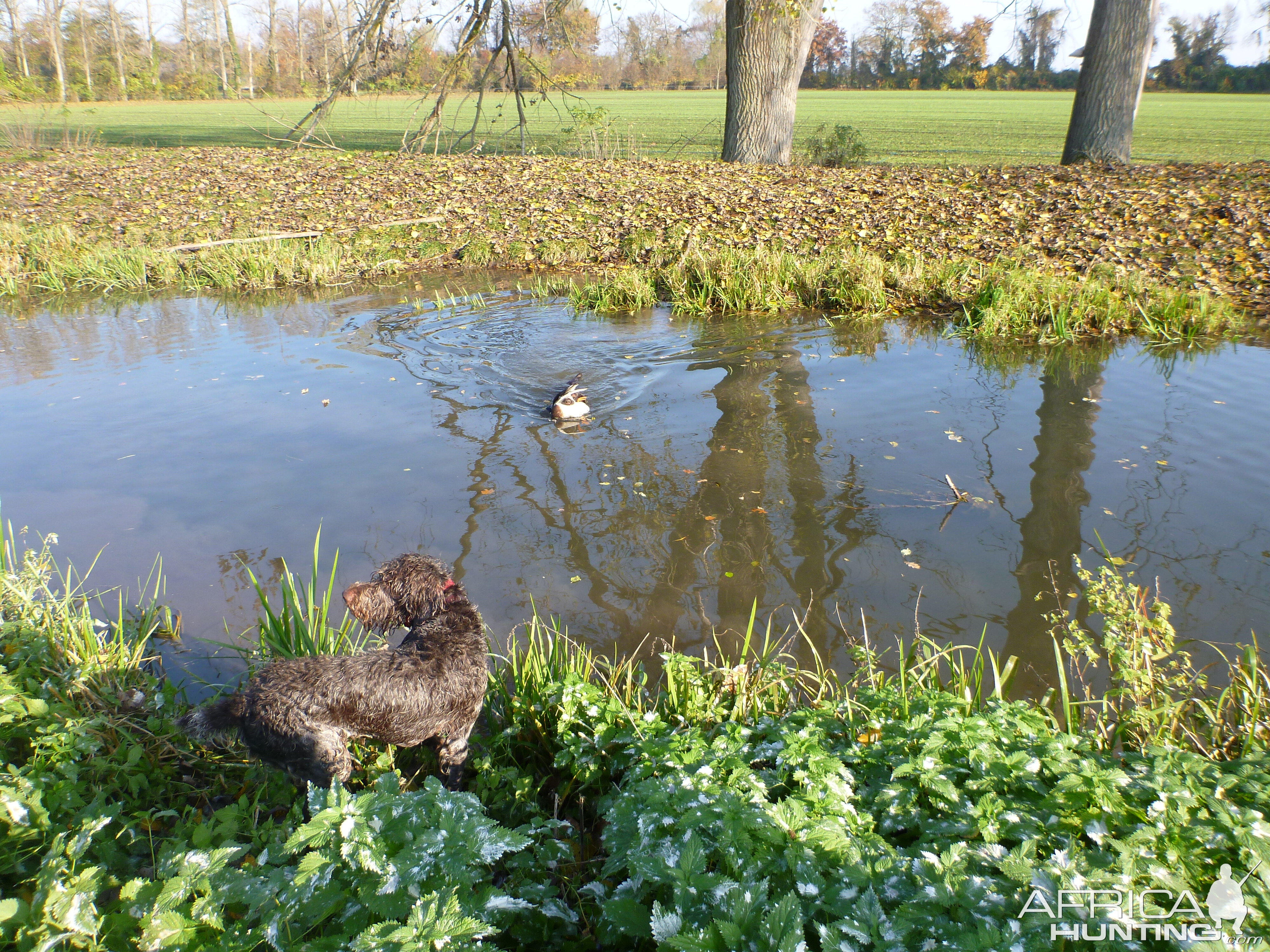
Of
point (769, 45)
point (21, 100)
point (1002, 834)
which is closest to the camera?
point (1002, 834)

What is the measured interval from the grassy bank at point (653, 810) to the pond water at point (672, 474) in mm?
834

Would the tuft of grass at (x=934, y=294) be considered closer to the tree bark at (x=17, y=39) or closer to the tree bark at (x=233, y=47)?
the tree bark at (x=233, y=47)

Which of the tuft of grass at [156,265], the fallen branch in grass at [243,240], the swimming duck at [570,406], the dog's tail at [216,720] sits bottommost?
the swimming duck at [570,406]

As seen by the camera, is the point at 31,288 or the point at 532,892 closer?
the point at 532,892

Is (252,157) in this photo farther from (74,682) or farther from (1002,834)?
(1002,834)

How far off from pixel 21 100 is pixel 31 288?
19647 mm

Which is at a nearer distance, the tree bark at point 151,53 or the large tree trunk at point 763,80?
the large tree trunk at point 763,80

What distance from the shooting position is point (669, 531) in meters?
5.41

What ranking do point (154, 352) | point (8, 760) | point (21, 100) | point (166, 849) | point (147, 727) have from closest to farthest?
point (166, 849), point (8, 760), point (147, 727), point (154, 352), point (21, 100)

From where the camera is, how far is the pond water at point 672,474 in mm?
4625

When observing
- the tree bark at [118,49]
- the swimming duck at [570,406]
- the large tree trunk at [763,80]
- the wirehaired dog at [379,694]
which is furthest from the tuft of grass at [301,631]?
the tree bark at [118,49]

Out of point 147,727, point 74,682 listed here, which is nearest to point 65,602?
point 74,682

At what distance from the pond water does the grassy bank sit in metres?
0.83

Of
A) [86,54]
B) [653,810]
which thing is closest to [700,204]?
[653,810]
